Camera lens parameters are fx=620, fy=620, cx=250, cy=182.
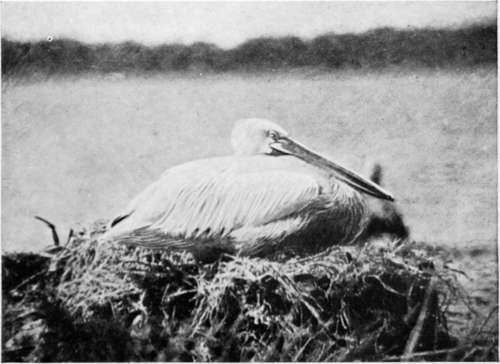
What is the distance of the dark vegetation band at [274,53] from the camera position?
137 inches

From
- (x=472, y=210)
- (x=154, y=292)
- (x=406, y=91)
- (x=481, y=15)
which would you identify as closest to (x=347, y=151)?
(x=406, y=91)

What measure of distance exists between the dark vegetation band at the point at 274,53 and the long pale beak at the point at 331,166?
0.44 metres

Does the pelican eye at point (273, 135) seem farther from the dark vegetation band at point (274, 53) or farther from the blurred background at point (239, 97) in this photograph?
the dark vegetation band at point (274, 53)

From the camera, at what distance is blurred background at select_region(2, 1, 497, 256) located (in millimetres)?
3469

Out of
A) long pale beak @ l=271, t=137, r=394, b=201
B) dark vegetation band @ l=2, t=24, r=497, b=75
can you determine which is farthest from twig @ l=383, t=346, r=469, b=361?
dark vegetation band @ l=2, t=24, r=497, b=75

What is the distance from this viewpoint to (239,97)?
3.49 m

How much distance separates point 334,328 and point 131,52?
1903 millimetres

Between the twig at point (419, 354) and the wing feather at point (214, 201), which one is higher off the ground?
the wing feather at point (214, 201)

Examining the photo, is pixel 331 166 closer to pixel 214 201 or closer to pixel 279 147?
pixel 279 147

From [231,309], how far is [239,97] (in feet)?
3.85

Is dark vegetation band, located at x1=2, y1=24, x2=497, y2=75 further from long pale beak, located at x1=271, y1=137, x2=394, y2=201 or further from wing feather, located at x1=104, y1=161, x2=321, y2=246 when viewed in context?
wing feather, located at x1=104, y1=161, x2=321, y2=246

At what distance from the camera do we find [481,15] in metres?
3.52

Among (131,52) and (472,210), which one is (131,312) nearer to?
(131,52)

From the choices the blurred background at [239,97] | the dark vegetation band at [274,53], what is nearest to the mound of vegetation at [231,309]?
the blurred background at [239,97]
